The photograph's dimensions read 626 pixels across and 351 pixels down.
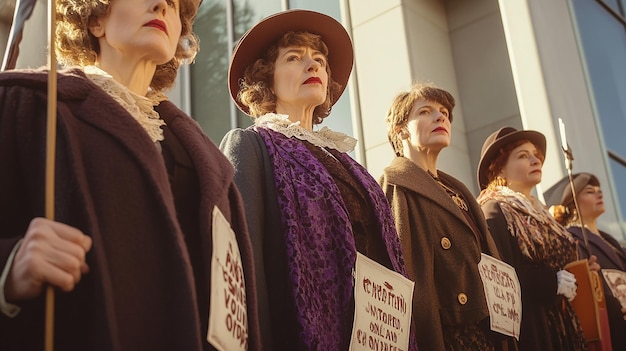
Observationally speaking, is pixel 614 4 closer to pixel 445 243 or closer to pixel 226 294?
pixel 445 243

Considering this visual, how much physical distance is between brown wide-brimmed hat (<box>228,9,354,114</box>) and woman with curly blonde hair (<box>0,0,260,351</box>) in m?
1.18

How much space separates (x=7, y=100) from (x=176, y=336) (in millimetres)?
659

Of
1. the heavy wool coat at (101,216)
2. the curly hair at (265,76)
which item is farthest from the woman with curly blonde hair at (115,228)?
the curly hair at (265,76)

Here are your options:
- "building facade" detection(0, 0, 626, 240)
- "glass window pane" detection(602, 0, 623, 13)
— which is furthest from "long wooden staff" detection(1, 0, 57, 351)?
"glass window pane" detection(602, 0, 623, 13)

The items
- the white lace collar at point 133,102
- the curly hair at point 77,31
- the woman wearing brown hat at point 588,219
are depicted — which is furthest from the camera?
the woman wearing brown hat at point 588,219

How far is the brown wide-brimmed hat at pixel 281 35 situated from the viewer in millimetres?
3412

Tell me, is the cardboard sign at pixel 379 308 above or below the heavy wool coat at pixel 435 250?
below

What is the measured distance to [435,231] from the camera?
362 cm

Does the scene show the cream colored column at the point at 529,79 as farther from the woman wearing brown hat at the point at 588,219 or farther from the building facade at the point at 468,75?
the woman wearing brown hat at the point at 588,219

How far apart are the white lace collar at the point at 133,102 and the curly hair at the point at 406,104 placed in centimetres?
208

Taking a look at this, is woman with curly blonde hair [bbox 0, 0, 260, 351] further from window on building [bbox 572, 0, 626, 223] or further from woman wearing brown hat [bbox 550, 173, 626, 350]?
window on building [bbox 572, 0, 626, 223]

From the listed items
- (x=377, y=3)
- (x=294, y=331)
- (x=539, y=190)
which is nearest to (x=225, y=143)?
(x=294, y=331)

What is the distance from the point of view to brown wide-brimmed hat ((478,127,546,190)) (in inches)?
191

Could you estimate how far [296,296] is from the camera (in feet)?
8.22
